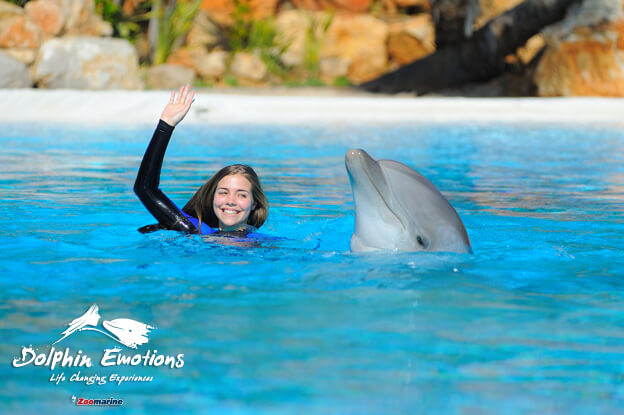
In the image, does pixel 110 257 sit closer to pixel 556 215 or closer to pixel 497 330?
pixel 497 330

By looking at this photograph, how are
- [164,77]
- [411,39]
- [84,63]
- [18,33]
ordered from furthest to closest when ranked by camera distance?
[411,39] → [164,77] → [84,63] → [18,33]

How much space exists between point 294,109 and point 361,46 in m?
11.7

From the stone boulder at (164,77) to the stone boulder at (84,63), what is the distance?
61.1 inches

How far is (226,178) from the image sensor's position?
13.9 ft

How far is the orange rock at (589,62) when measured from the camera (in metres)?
15.9

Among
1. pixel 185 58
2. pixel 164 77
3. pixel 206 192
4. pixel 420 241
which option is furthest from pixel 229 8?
pixel 420 241

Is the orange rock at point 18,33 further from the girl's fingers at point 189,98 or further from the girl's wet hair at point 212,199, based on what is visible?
the girl's fingers at point 189,98

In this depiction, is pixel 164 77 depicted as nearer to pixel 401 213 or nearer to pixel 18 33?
pixel 18 33

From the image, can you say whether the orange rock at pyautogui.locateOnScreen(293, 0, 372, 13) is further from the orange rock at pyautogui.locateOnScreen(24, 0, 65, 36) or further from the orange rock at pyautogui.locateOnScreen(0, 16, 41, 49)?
the orange rock at pyautogui.locateOnScreen(0, 16, 41, 49)

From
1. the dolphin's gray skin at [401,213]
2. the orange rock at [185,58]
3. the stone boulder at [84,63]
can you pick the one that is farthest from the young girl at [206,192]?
the orange rock at [185,58]

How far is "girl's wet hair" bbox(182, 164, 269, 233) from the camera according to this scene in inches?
169

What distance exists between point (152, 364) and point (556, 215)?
366cm

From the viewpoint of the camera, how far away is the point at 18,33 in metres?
15.6

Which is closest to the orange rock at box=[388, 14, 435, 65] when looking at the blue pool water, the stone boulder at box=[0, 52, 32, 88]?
the stone boulder at box=[0, 52, 32, 88]
